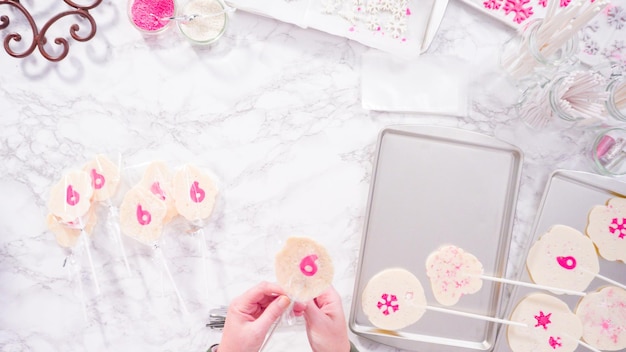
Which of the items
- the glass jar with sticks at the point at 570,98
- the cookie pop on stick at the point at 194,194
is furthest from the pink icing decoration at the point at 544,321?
the cookie pop on stick at the point at 194,194

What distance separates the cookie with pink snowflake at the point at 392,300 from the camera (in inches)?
45.9

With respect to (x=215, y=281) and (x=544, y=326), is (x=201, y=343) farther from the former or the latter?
(x=544, y=326)

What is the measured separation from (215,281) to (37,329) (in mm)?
419

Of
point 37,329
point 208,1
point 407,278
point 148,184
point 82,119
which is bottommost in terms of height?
point 37,329

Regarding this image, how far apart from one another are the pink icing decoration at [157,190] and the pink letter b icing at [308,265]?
38 cm

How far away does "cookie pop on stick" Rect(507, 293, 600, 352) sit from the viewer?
45.6 inches

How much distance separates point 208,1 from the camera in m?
1.19

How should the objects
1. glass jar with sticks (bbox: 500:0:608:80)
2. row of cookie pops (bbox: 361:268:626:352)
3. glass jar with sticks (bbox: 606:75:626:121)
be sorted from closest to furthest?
glass jar with sticks (bbox: 500:0:608:80) → glass jar with sticks (bbox: 606:75:626:121) → row of cookie pops (bbox: 361:268:626:352)

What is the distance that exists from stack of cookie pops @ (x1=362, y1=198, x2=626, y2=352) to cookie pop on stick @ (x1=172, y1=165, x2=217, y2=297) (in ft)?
1.30

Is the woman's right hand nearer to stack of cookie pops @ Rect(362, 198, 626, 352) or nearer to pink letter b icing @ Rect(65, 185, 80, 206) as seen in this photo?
stack of cookie pops @ Rect(362, 198, 626, 352)

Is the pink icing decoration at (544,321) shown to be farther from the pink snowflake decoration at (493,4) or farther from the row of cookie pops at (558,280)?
the pink snowflake decoration at (493,4)

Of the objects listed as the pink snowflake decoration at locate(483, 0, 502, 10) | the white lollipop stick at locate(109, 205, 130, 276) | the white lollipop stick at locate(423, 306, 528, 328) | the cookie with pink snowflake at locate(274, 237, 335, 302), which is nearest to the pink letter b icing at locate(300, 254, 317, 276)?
the cookie with pink snowflake at locate(274, 237, 335, 302)

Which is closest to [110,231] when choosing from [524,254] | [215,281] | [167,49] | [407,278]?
[215,281]

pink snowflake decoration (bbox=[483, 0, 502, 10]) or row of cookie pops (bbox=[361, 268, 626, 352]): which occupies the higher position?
pink snowflake decoration (bbox=[483, 0, 502, 10])
